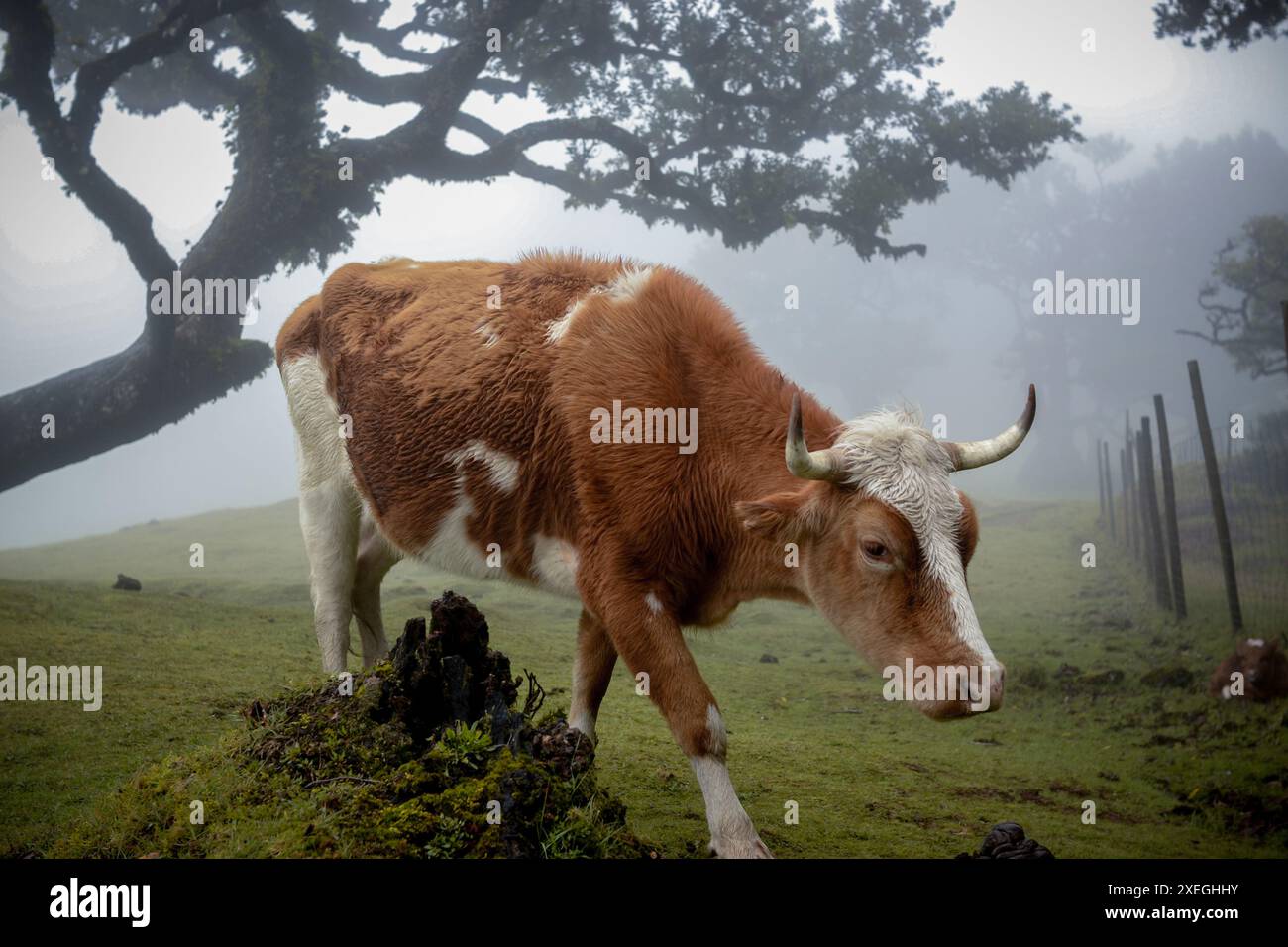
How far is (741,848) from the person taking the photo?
3695 millimetres

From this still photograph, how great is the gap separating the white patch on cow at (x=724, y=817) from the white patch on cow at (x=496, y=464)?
1.64 metres

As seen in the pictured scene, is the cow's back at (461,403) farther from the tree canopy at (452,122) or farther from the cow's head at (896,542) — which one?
Result: the tree canopy at (452,122)

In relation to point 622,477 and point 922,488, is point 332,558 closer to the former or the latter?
point 622,477

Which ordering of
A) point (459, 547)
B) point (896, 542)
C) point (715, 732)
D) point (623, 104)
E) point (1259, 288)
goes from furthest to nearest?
point (1259, 288), point (623, 104), point (459, 547), point (715, 732), point (896, 542)

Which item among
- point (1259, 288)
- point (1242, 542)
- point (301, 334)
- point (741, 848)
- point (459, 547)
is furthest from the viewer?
point (1259, 288)

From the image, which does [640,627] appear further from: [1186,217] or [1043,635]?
[1186,217]

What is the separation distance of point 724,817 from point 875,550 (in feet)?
4.04

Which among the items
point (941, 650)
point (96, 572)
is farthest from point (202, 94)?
point (941, 650)

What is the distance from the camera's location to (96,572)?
40.9ft

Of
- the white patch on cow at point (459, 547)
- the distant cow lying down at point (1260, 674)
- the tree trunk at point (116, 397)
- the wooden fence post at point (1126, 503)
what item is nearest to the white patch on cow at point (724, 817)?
the white patch on cow at point (459, 547)

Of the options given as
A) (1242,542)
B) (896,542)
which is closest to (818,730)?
(896,542)

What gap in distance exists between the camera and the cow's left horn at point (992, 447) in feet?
12.5

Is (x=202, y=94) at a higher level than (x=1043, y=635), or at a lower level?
higher
